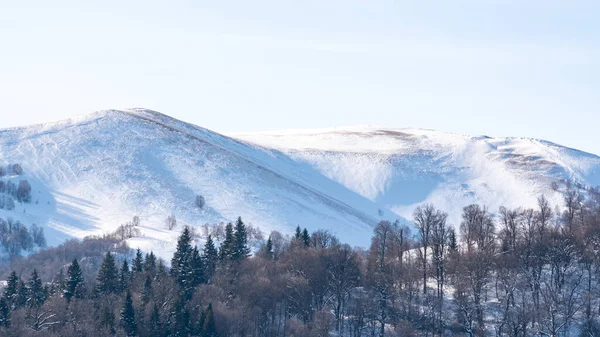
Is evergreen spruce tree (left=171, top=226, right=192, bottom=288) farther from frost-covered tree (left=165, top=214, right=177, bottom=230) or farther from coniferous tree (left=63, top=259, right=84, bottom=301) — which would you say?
frost-covered tree (left=165, top=214, right=177, bottom=230)

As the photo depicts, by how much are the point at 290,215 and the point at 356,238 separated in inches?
543

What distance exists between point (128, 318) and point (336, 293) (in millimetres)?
18565

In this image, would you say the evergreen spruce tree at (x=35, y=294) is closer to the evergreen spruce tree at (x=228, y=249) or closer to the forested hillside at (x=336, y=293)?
the forested hillside at (x=336, y=293)

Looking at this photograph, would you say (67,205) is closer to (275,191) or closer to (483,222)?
(275,191)

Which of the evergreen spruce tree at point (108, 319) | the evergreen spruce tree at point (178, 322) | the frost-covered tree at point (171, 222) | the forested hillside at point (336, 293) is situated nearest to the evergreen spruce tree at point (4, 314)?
the forested hillside at point (336, 293)

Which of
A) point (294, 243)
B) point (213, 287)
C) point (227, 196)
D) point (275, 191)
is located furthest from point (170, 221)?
point (213, 287)

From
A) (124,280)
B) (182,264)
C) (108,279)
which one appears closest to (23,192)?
(108,279)

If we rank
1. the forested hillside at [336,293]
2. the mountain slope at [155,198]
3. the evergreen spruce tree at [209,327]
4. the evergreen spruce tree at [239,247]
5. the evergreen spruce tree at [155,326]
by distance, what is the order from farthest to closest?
the mountain slope at [155,198], the evergreen spruce tree at [239,247], the forested hillside at [336,293], the evergreen spruce tree at [155,326], the evergreen spruce tree at [209,327]

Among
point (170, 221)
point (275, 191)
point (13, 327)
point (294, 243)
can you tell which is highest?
point (275, 191)

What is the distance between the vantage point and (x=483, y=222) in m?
97.1

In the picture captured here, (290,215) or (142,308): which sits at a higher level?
(290,215)

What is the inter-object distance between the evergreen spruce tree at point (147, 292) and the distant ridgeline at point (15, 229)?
64018mm

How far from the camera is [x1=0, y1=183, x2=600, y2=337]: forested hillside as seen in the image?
243 ft

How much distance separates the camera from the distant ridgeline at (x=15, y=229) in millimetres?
141212
